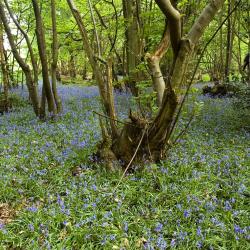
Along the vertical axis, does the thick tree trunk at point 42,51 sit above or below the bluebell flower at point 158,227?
above

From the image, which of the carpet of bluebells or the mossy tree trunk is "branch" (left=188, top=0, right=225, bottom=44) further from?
the carpet of bluebells

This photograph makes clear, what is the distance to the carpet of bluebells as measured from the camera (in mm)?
3529

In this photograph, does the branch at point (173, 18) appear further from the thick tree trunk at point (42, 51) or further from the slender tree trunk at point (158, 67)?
the thick tree trunk at point (42, 51)

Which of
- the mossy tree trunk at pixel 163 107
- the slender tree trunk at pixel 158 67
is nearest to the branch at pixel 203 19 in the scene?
the mossy tree trunk at pixel 163 107

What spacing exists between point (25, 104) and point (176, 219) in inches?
376

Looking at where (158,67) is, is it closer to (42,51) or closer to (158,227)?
(158,227)

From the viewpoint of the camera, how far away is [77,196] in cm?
427

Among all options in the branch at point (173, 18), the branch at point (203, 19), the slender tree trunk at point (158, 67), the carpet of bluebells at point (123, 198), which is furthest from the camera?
the slender tree trunk at point (158, 67)

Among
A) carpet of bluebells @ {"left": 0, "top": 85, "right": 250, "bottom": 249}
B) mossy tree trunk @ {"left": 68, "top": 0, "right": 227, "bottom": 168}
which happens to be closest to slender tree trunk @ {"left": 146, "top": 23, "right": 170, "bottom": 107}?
mossy tree trunk @ {"left": 68, "top": 0, "right": 227, "bottom": 168}

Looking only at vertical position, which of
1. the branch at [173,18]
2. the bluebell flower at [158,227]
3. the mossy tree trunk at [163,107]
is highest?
the branch at [173,18]

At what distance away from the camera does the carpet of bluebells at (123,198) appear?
3.53m

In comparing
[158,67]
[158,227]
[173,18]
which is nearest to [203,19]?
[173,18]

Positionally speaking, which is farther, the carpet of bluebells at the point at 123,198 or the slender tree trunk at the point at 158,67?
the slender tree trunk at the point at 158,67

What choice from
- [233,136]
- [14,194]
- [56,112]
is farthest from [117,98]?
[14,194]
